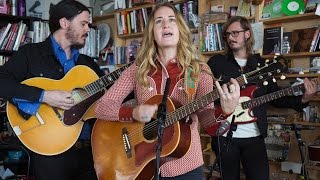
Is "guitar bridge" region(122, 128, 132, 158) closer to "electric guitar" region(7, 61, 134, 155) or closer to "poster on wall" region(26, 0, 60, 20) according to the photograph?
"electric guitar" region(7, 61, 134, 155)

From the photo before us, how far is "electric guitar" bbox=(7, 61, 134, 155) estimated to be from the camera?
212 centimetres

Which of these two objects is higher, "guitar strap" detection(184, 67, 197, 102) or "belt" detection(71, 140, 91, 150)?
"guitar strap" detection(184, 67, 197, 102)

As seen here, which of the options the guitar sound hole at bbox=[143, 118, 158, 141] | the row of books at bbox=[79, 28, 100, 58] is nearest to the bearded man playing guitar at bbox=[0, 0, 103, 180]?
the guitar sound hole at bbox=[143, 118, 158, 141]

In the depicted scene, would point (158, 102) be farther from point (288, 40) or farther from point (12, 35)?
point (12, 35)

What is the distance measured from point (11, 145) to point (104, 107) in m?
2.15

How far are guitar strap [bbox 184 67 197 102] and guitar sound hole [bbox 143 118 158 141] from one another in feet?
0.70

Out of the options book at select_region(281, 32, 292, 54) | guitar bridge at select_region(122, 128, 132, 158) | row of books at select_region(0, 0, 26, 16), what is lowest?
guitar bridge at select_region(122, 128, 132, 158)

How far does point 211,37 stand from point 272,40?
0.63 metres

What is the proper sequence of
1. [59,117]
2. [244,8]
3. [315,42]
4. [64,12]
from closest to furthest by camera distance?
[59,117] < [64,12] < [315,42] < [244,8]

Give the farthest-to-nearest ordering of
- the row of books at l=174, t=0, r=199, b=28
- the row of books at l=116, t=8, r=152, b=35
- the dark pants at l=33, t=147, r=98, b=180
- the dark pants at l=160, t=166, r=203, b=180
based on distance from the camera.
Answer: the row of books at l=116, t=8, r=152, b=35 < the row of books at l=174, t=0, r=199, b=28 < the dark pants at l=33, t=147, r=98, b=180 < the dark pants at l=160, t=166, r=203, b=180

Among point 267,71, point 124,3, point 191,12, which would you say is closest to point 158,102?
point 267,71

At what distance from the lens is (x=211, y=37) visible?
11.9 feet

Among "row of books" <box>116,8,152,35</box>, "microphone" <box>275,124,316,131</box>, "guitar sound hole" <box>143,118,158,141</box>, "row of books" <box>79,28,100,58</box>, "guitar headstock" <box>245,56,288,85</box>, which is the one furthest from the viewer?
"row of books" <box>79,28,100,58</box>

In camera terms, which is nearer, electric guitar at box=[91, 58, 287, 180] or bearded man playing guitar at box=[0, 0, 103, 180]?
electric guitar at box=[91, 58, 287, 180]
